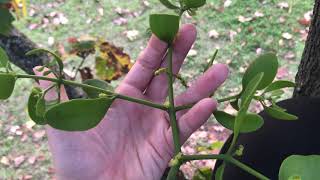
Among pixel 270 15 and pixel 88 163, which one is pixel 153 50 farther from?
pixel 270 15

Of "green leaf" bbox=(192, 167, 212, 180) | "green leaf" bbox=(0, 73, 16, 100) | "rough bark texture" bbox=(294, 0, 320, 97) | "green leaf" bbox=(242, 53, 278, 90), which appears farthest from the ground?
"green leaf" bbox=(0, 73, 16, 100)

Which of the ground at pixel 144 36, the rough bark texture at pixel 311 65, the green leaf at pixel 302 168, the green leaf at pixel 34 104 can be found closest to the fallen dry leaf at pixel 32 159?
the ground at pixel 144 36

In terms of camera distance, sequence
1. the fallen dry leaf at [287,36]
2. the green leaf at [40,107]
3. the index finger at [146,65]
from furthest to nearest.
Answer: the fallen dry leaf at [287,36], the index finger at [146,65], the green leaf at [40,107]

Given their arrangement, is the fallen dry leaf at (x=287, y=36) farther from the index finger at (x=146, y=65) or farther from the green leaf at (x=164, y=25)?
the green leaf at (x=164, y=25)

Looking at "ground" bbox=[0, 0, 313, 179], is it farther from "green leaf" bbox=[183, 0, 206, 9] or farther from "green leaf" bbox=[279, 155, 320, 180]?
"green leaf" bbox=[279, 155, 320, 180]

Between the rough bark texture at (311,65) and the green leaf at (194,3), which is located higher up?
the green leaf at (194,3)

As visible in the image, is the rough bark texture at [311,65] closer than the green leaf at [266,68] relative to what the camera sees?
No
